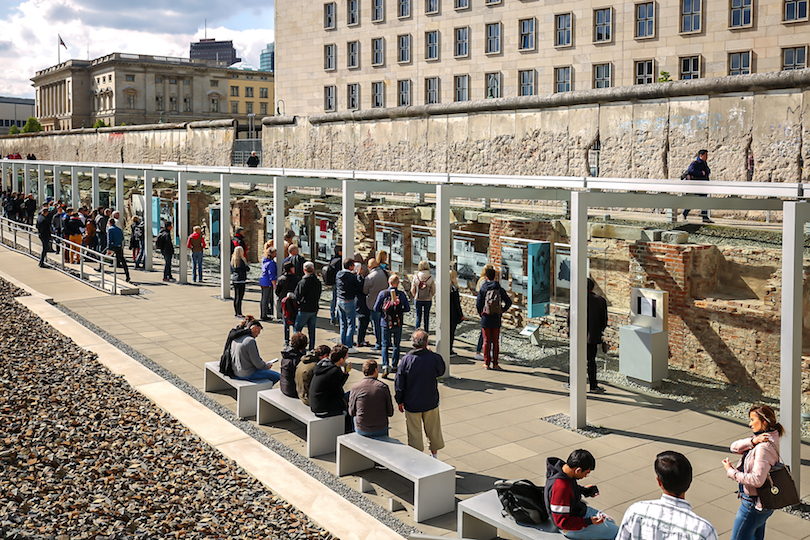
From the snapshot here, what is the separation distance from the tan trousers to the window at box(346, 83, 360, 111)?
161ft

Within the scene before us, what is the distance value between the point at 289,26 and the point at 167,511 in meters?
55.4

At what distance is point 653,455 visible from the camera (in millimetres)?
8680

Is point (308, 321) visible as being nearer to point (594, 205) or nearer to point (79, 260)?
point (594, 205)

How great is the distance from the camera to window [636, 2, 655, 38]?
1563 inches

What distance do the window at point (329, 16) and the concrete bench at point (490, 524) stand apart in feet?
176

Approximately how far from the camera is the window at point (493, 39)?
46.8 meters

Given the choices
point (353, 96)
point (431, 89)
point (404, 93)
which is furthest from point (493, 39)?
point (353, 96)

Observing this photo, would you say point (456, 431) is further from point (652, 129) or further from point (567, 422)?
point (652, 129)

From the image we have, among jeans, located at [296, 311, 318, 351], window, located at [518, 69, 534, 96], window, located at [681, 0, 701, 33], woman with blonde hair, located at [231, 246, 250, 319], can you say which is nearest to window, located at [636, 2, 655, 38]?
window, located at [681, 0, 701, 33]

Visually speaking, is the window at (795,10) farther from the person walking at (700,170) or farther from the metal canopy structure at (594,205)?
the metal canopy structure at (594,205)

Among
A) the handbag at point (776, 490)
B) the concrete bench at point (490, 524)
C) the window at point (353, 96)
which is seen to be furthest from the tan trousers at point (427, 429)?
the window at point (353, 96)

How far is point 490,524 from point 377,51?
51.0 m

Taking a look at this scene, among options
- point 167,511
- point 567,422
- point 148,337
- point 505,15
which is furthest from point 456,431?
point 505,15

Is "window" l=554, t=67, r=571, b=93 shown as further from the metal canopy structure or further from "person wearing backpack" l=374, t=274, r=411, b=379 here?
"person wearing backpack" l=374, t=274, r=411, b=379
